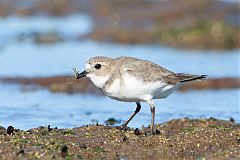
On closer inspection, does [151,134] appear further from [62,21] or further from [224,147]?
[62,21]

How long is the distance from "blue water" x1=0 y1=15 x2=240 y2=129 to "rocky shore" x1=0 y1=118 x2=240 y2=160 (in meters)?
2.18

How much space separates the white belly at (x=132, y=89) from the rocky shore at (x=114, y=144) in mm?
538

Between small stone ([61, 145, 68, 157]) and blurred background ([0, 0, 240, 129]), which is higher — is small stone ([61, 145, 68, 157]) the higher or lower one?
the lower one

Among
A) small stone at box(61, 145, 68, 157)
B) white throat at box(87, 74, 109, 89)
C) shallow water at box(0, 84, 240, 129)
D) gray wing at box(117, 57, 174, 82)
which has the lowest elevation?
small stone at box(61, 145, 68, 157)

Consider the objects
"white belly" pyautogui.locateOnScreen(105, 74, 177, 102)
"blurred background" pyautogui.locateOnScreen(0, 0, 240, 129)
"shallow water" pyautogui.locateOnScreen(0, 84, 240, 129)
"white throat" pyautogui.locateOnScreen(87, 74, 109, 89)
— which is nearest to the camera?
"white belly" pyautogui.locateOnScreen(105, 74, 177, 102)

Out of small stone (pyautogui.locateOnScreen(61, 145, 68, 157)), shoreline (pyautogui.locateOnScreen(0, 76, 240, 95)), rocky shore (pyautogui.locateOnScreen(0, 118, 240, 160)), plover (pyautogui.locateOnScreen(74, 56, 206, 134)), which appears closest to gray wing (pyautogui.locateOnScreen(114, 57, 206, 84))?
plover (pyautogui.locateOnScreen(74, 56, 206, 134))

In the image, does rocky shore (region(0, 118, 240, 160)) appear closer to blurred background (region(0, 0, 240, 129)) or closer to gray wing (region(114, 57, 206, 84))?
gray wing (region(114, 57, 206, 84))

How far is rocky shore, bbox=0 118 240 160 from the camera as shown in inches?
376

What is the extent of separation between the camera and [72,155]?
378 inches

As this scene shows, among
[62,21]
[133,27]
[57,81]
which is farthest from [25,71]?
[62,21]

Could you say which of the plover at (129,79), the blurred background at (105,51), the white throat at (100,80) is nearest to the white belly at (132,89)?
the plover at (129,79)

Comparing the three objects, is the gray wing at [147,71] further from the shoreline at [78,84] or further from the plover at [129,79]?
the shoreline at [78,84]

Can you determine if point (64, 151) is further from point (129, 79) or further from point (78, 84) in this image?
point (78, 84)

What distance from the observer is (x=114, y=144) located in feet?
33.8
